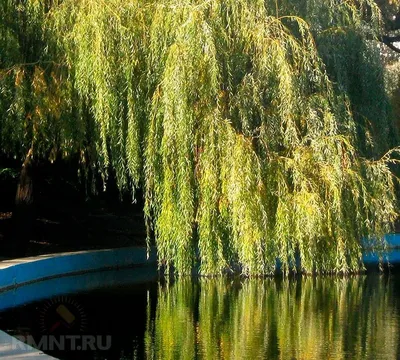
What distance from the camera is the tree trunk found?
1773 centimetres

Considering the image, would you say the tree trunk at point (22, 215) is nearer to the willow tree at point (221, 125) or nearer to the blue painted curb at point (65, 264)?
the blue painted curb at point (65, 264)

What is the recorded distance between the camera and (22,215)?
1789 cm

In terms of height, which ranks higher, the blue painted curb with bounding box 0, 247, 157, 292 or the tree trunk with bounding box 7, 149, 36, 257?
the tree trunk with bounding box 7, 149, 36, 257

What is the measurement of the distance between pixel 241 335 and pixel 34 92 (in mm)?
6378

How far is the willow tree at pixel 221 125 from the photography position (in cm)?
1334

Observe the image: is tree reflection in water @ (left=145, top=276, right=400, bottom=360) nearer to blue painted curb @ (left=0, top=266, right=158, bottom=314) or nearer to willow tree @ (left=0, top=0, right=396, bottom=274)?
willow tree @ (left=0, top=0, right=396, bottom=274)

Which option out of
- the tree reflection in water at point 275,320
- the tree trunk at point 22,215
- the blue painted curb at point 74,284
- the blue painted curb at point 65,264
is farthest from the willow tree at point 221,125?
the tree trunk at point 22,215

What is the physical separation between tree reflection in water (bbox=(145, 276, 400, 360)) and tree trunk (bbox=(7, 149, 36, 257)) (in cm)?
386

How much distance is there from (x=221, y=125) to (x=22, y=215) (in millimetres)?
6280

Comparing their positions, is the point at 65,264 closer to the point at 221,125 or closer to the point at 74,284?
the point at 74,284

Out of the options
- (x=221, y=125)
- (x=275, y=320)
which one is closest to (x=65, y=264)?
(x=221, y=125)

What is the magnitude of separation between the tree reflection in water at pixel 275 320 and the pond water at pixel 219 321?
0.01 meters

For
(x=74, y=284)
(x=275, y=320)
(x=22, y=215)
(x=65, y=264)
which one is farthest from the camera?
(x=22, y=215)

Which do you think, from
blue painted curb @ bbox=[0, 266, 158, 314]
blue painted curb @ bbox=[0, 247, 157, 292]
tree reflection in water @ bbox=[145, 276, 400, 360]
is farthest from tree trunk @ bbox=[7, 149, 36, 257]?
tree reflection in water @ bbox=[145, 276, 400, 360]
